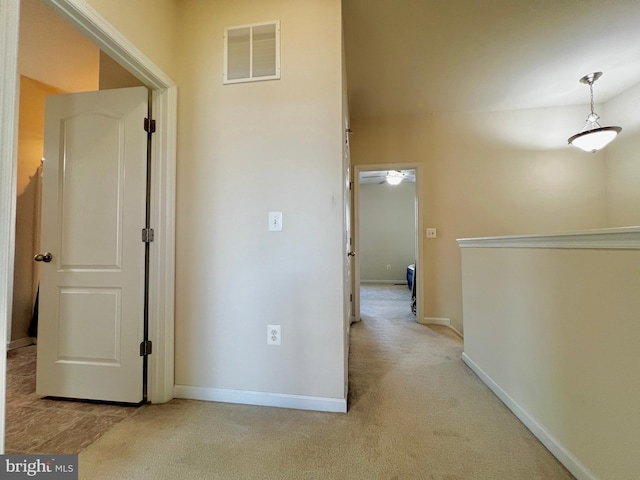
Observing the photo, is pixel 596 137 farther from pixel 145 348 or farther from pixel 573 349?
pixel 145 348

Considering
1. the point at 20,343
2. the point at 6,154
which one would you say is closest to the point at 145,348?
the point at 6,154

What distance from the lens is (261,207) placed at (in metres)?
1.63

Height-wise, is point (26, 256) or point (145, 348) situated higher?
point (26, 256)

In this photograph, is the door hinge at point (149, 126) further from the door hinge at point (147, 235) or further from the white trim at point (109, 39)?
the door hinge at point (147, 235)

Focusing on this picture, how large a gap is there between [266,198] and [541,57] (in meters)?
2.84

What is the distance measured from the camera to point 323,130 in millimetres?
1585

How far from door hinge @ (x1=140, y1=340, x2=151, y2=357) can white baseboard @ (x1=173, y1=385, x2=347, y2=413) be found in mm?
289

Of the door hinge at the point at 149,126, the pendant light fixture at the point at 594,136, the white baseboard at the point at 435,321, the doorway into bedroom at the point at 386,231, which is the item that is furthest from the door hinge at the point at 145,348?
the doorway into bedroom at the point at 386,231

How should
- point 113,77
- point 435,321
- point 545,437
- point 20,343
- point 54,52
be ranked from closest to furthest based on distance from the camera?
point 545,437 < point 113,77 < point 54,52 < point 20,343 < point 435,321

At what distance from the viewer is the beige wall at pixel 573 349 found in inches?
36.1

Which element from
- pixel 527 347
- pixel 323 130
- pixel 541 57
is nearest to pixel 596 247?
pixel 527 347

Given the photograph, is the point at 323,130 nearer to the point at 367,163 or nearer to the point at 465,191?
the point at 367,163

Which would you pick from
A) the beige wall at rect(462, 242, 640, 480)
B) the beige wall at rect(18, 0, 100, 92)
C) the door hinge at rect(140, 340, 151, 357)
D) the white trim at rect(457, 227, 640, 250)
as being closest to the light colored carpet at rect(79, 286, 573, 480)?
the beige wall at rect(462, 242, 640, 480)

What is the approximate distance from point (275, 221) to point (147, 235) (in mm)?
799
